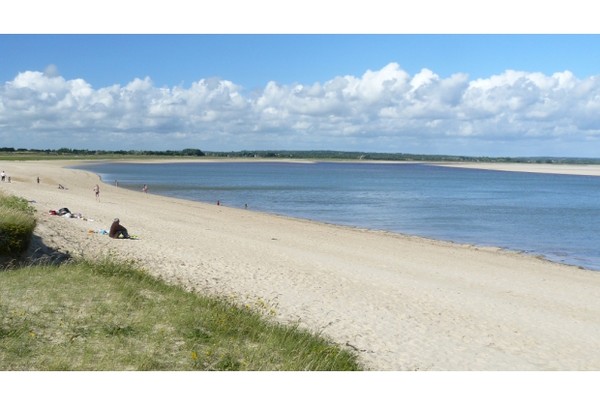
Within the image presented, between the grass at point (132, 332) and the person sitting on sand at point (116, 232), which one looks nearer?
the grass at point (132, 332)

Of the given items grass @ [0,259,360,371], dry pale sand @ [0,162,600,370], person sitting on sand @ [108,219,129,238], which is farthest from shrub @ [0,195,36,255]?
person sitting on sand @ [108,219,129,238]

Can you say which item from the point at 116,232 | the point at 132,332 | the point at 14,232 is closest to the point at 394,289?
the point at 132,332

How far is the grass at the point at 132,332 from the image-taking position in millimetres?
7016

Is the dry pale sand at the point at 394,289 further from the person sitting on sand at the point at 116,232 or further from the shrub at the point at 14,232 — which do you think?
the shrub at the point at 14,232

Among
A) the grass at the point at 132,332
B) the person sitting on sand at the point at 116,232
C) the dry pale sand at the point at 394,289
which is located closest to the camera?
the grass at the point at 132,332

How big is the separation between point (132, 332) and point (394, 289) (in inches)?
325

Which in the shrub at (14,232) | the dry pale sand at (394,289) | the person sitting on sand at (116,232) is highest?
the shrub at (14,232)

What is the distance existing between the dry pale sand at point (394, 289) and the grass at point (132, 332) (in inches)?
55.5

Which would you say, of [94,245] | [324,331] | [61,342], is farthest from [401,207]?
[61,342]

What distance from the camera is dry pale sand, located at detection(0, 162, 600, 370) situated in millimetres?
9969

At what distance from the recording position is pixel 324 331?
33.2 ft

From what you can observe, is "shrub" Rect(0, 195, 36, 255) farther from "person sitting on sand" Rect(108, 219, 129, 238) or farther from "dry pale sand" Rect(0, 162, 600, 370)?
"person sitting on sand" Rect(108, 219, 129, 238)

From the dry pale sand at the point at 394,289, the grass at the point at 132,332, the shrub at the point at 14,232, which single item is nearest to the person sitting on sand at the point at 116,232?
the dry pale sand at the point at 394,289

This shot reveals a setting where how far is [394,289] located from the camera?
48.3ft
